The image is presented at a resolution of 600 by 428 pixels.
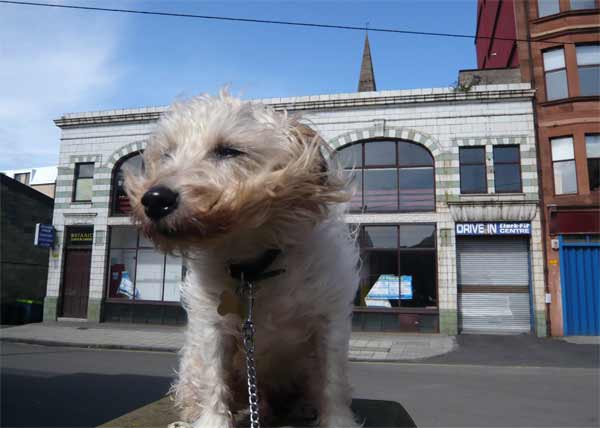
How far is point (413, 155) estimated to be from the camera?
17.3 m

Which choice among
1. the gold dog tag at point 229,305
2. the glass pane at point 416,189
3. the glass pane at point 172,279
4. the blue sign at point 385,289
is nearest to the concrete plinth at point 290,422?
the gold dog tag at point 229,305

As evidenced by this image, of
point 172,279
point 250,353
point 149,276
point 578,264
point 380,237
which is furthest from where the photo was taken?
point 149,276

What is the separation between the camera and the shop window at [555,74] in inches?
664

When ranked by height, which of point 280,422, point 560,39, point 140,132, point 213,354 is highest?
point 560,39

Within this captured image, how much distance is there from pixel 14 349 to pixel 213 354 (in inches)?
558

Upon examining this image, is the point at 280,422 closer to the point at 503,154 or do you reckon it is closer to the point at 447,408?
the point at 447,408

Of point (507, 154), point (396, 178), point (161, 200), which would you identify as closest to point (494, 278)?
point (507, 154)

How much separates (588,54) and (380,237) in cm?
1058

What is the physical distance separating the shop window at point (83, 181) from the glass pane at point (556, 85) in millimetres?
19619

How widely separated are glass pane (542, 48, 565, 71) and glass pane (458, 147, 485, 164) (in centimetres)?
432

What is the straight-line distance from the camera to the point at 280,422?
2.42 metres

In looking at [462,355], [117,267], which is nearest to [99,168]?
[117,267]

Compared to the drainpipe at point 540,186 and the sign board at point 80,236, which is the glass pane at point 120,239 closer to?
the sign board at point 80,236

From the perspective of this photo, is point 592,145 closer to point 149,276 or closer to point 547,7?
point 547,7
